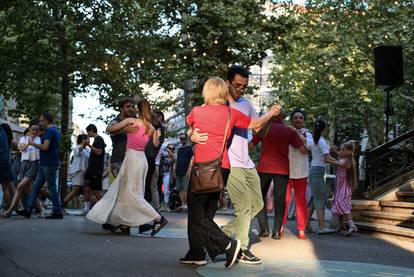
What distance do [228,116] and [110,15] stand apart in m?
16.5

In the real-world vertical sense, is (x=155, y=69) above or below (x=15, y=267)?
above

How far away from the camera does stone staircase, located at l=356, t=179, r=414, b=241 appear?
456 inches

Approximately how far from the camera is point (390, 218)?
12.5 meters

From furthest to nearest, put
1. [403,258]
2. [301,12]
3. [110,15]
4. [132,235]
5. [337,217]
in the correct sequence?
[301,12] → [110,15] → [337,217] → [132,235] → [403,258]

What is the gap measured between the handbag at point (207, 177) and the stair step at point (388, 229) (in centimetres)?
517

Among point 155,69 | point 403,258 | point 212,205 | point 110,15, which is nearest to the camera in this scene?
point 212,205

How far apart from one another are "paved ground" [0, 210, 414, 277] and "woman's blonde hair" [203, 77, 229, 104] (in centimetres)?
158

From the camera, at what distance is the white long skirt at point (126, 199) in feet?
31.4

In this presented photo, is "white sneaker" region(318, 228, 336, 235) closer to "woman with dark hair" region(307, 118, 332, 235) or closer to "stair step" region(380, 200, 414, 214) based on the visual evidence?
"woman with dark hair" region(307, 118, 332, 235)

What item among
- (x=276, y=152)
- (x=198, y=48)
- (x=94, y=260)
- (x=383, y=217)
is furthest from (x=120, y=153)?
(x=198, y=48)

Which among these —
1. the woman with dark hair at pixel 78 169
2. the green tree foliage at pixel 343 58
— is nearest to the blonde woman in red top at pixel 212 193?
the woman with dark hair at pixel 78 169

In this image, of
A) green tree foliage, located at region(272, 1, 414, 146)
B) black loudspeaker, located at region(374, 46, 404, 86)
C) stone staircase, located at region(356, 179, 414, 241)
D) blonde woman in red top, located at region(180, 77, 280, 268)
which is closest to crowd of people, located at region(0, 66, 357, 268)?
blonde woman in red top, located at region(180, 77, 280, 268)

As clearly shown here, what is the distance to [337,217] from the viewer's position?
12.4m

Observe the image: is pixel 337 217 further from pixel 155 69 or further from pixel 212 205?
pixel 155 69
